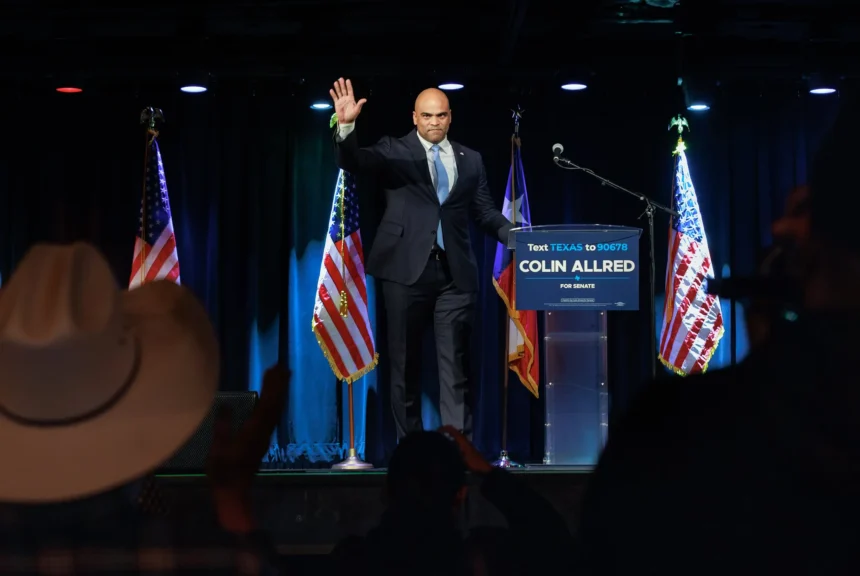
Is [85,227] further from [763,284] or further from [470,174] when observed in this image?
[763,284]

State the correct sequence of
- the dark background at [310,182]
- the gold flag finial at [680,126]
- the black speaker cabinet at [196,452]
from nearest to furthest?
the black speaker cabinet at [196,452] → the gold flag finial at [680,126] → the dark background at [310,182]

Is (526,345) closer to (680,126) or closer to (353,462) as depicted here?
(353,462)

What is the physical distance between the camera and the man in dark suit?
4.38 m

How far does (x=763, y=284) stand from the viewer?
134 centimetres

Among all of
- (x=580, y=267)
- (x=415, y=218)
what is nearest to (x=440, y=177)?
(x=415, y=218)

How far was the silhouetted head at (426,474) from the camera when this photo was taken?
1.52 meters

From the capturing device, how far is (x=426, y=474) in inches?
61.5

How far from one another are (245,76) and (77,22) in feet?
2.88

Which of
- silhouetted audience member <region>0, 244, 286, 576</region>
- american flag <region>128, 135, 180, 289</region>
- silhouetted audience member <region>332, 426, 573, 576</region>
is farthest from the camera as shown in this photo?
american flag <region>128, 135, 180, 289</region>

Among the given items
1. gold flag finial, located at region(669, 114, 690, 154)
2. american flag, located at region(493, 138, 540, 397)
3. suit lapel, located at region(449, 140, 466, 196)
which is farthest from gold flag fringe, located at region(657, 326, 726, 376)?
suit lapel, located at region(449, 140, 466, 196)

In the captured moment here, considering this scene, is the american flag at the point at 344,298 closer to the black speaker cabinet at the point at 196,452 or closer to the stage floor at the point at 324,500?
the black speaker cabinet at the point at 196,452

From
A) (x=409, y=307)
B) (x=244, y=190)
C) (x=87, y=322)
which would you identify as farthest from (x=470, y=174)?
(x=87, y=322)

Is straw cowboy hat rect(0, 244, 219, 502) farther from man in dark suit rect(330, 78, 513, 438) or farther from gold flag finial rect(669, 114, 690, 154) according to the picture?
gold flag finial rect(669, 114, 690, 154)

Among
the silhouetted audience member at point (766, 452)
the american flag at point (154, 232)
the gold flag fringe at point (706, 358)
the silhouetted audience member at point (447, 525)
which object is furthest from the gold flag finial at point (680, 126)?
the silhouetted audience member at point (766, 452)
